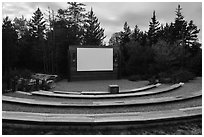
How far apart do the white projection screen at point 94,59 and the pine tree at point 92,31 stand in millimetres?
10991

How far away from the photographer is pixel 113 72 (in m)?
19.7

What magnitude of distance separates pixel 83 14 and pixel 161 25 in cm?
1377

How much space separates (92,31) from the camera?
103 feet

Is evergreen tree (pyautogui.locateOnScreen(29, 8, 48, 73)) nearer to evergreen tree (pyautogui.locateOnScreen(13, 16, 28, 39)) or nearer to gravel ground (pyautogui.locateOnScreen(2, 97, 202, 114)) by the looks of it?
evergreen tree (pyautogui.locateOnScreen(13, 16, 28, 39))

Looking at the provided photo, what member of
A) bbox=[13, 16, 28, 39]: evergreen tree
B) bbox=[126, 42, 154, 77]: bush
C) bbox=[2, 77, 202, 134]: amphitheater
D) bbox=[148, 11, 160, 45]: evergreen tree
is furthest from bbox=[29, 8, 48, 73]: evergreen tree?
bbox=[148, 11, 160, 45]: evergreen tree

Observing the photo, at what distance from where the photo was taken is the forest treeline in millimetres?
19766

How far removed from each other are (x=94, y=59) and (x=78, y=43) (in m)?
7.02

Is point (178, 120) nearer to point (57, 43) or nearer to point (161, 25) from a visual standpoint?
point (57, 43)

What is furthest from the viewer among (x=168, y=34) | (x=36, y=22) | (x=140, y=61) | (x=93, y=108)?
(x=36, y=22)

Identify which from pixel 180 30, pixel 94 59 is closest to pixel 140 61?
pixel 94 59

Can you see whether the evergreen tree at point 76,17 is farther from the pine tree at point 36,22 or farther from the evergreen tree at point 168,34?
the evergreen tree at point 168,34

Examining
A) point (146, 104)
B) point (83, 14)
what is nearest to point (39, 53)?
point (83, 14)

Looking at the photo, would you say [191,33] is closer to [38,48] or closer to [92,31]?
[92,31]

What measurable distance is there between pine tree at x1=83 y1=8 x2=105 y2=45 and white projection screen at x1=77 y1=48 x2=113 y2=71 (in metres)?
11.0
